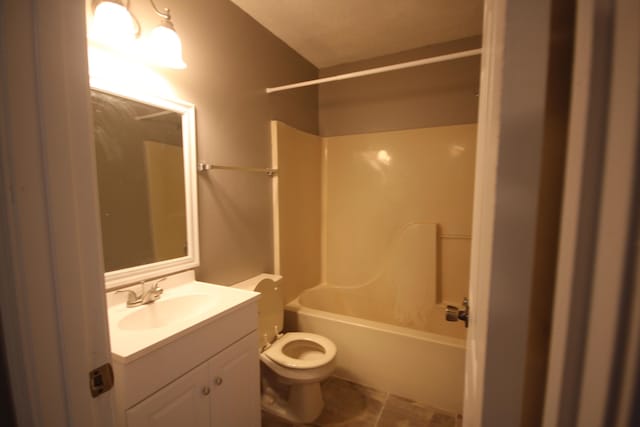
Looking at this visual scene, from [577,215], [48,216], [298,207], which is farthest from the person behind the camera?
[298,207]

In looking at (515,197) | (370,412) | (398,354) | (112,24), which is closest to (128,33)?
(112,24)

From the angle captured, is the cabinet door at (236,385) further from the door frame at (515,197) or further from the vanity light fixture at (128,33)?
the vanity light fixture at (128,33)

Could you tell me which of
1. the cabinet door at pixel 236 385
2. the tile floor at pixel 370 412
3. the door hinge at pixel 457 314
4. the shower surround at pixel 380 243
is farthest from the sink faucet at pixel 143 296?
the door hinge at pixel 457 314

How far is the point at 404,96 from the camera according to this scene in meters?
2.42

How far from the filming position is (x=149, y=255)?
1.29 m

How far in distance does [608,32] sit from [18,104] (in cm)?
73

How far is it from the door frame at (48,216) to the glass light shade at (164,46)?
0.83 metres

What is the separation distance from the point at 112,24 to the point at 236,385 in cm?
157

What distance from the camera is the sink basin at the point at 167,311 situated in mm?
1121

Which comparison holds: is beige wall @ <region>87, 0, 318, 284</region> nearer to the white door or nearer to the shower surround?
the shower surround

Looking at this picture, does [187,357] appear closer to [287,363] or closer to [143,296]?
[143,296]

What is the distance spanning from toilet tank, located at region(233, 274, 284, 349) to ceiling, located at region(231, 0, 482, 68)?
1.80m

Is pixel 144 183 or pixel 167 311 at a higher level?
pixel 144 183

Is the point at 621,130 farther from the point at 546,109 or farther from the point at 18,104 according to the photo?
the point at 18,104
